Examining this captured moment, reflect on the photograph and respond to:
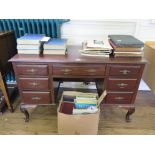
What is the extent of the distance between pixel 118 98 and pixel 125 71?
0.28 meters

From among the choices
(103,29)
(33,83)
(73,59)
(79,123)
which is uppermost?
(103,29)

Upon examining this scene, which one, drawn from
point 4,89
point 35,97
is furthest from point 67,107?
point 4,89

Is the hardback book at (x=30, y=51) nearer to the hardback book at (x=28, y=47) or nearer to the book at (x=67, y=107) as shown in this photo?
the hardback book at (x=28, y=47)

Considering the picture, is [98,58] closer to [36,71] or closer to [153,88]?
[36,71]

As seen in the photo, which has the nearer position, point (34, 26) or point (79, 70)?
point (79, 70)

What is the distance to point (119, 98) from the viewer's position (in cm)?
137

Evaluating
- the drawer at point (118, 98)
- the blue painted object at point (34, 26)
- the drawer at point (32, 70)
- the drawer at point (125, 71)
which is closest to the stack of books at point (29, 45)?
the drawer at point (32, 70)

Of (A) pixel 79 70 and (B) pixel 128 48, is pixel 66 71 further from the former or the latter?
(B) pixel 128 48

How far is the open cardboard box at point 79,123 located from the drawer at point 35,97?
23cm

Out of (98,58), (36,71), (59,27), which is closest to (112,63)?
(98,58)

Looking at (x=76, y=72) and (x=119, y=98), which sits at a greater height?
(x=76, y=72)

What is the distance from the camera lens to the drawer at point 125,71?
122 cm
